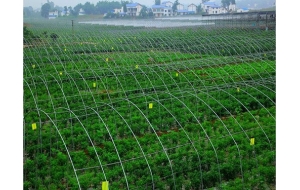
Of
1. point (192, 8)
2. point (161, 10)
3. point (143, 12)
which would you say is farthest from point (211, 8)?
point (143, 12)

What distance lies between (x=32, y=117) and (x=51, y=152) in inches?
128

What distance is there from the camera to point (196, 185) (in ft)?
26.8

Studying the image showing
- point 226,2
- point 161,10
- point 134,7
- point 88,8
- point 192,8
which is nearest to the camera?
point 226,2

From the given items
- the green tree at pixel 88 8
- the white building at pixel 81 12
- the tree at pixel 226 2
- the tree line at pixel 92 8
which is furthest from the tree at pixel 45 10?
the tree at pixel 226 2

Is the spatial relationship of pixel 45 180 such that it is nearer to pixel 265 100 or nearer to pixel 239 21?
pixel 265 100

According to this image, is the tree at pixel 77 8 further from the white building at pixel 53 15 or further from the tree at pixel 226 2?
the tree at pixel 226 2

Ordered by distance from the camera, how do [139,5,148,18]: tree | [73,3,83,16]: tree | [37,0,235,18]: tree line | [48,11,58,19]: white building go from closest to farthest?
1. [139,5,148,18]: tree
2. [37,0,235,18]: tree line
3. [48,11,58,19]: white building
4. [73,3,83,16]: tree

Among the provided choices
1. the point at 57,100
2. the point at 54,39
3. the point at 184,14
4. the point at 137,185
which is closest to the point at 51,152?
the point at 137,185

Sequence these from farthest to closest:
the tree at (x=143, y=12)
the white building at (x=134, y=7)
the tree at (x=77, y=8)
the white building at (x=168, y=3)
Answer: the white building at (x=168, y=3) → the tree at (x=77, y=8) → the white building at (x=134, y=7) → the tree at (x=143, y=12)

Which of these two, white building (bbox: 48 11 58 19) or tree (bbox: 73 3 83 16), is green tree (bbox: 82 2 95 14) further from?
white building (bbox: 48 11 58 19)

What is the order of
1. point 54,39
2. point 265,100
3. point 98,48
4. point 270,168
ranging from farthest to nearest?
point 54,39 < point 98,48 < point 265,100 < point 270,168

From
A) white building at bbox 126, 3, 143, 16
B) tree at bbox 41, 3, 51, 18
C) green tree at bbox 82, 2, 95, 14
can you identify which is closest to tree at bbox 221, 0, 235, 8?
white building at bbox 126, 3, 143, 16

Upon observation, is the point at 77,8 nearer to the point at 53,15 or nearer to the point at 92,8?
the point at 92,8

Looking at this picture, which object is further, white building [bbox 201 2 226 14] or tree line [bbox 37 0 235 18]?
tree line [bbox 37 0 235 18]
